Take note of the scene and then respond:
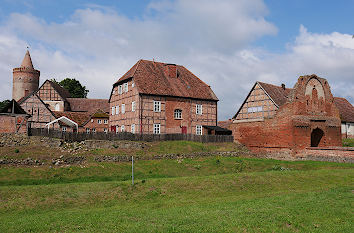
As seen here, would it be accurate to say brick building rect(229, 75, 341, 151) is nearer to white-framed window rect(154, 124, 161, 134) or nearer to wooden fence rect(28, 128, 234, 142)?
wooden fence rect(28, 128, 234, 142)

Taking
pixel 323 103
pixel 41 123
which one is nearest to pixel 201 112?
pixel 323 103

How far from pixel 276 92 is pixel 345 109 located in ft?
59.0

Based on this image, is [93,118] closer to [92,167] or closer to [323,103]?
[92,167]

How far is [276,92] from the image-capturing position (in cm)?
3931

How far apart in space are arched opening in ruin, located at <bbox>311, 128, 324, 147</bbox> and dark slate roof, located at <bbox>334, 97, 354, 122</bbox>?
578 inches

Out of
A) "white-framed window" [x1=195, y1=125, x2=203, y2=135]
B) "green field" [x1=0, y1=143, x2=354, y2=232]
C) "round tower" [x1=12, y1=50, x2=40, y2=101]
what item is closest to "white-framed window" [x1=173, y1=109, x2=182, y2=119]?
"white-framed window" [x1=195, y1=125, x2=203, y2=135]

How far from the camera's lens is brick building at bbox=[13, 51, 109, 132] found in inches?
1872

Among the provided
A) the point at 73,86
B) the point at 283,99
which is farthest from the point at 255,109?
the point at 73,86

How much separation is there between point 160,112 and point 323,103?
62.8 feet

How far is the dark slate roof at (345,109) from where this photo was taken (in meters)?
47.8

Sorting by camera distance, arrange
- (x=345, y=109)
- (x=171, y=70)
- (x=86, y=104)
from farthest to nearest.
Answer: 1. (x=86, y=104)
2. (x=345, y=109)
3. (x=171, y=70)

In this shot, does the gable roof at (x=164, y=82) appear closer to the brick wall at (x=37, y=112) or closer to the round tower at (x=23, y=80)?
the brick wall at (x=37, y=112)

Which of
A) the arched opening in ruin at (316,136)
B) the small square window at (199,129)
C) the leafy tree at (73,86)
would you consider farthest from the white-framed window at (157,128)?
the leafy tree at (73,86)

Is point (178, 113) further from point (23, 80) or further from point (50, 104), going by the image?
Result: point (23, 80)
